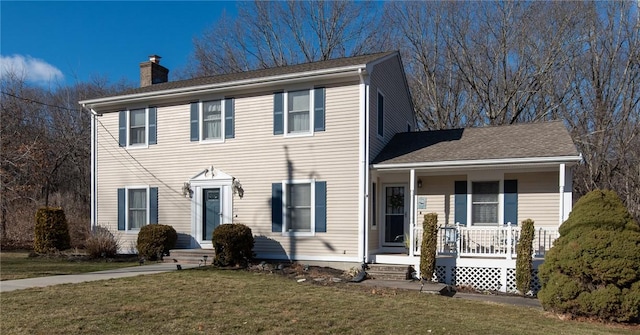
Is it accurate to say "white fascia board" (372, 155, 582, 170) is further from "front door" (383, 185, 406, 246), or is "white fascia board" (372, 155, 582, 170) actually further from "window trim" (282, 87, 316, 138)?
"window trim" (282, 87, 316, 138)

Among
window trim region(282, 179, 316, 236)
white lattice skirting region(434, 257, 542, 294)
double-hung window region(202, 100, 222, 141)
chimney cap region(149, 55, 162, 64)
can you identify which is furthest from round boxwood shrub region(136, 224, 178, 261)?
white lattice skirting region(434, 257, 542, 294)

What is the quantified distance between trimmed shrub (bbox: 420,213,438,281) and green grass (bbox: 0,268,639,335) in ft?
5.60

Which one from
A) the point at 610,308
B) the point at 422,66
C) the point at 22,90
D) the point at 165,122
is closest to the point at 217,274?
the point at 165,122

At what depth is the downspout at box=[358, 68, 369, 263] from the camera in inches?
467

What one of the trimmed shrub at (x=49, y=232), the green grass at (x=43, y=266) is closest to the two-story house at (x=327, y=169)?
the trimmed shrub at (x=49, y=232)

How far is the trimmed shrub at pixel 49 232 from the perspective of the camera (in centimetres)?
1474

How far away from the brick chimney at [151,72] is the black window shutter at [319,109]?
27.0 ft

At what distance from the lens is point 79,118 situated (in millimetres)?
29016

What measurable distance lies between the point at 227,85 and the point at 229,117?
3.15 ft

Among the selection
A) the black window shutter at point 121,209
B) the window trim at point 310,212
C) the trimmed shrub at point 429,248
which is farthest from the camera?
the black window shutter at point 121,209

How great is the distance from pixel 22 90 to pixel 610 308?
29.0m

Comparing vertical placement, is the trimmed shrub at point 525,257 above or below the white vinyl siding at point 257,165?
below

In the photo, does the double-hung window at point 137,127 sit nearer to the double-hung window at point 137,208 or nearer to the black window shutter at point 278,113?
the double-hung window at point 137,208

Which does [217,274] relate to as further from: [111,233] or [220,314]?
[111,233]
